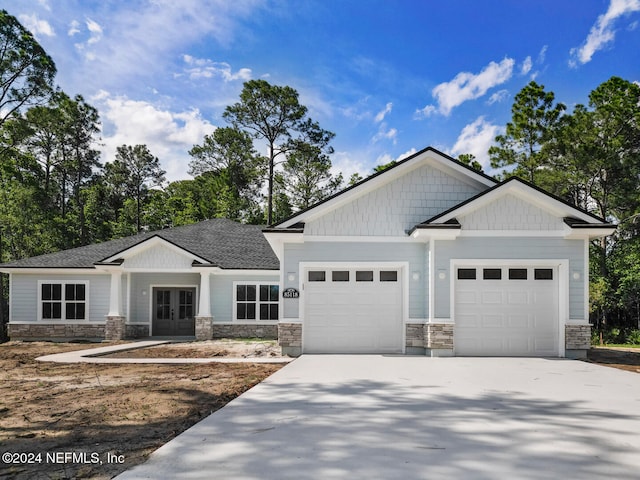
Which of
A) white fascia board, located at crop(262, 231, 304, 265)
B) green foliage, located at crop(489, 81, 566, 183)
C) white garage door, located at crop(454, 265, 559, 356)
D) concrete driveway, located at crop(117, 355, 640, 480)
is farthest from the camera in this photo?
green foliage, located at crop(489, 81, 566, 183)

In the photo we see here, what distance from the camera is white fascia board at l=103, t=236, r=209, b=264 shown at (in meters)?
15.9

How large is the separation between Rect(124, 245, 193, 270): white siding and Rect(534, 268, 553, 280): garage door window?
11.5 meters

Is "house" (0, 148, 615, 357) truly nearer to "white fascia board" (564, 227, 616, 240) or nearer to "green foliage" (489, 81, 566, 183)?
"white fascia board" (564, 227, 616, 240)

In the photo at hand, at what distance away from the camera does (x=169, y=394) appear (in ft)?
22.0

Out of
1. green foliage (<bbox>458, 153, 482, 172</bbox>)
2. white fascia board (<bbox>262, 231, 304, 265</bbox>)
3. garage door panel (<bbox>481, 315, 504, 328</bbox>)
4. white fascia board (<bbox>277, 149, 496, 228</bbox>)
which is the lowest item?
garage door panel (<bbox>481, 315, 504, 328</bbox>)

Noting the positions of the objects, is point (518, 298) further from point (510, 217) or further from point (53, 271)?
point (53, 271)

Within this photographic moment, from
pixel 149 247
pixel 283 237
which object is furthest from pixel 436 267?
pixel 149 247

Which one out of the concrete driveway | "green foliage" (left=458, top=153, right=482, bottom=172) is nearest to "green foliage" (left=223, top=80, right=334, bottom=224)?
"green foliage" (left=458, top=153, right=482, bottom=172)

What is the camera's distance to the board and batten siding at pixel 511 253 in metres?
10.5

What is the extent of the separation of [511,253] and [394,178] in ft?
11.5

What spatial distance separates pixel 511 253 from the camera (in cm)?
A: 1062

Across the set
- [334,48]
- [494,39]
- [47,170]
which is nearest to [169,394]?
[334,48]

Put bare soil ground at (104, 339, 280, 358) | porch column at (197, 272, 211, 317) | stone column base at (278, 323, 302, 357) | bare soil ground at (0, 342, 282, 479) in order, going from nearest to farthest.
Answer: bare soil ground at (0, 342, 282, 479)
stone column base at (278, 323, 302, 357)
bare soil ground at (104, 339, 280, 358)
porch column at (197, 272, 211, 317)

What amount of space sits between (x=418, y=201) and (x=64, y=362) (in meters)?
9.91
